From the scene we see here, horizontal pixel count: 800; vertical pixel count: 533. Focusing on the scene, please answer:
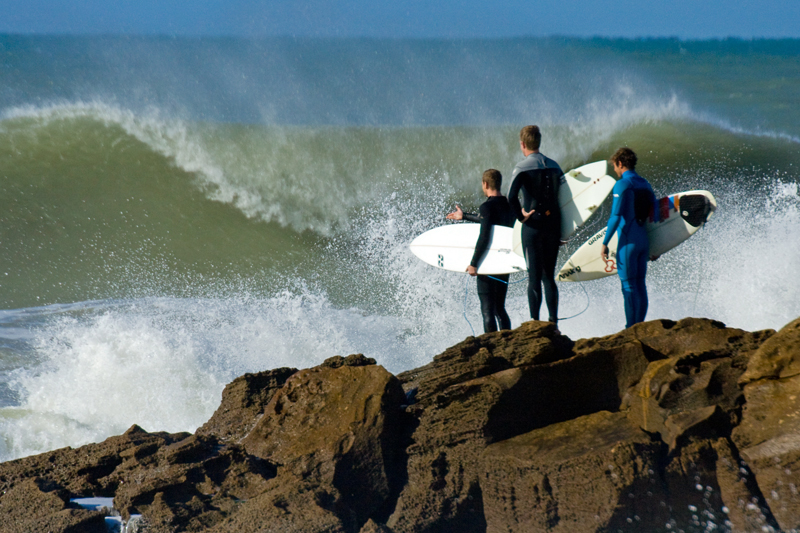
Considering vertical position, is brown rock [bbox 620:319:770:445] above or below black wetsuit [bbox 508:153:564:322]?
below

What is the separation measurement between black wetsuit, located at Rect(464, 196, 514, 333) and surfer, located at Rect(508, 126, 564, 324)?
0.20m

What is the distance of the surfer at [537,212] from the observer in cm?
393

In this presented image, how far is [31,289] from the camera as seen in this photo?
988 centimetres

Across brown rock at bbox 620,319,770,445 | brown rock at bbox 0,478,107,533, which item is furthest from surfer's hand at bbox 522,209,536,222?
brown rock at bbox 0,478,107,533

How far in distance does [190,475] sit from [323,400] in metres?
0.81

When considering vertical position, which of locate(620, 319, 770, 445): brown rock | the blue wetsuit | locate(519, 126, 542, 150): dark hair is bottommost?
locate(620, 319, 770, 445): brown rock

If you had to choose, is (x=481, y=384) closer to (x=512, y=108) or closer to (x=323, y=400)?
(x=323, y=400)

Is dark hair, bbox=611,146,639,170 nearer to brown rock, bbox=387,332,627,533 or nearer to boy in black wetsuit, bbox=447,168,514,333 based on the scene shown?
boy in black wetsuit, bbox=447,168,514,333

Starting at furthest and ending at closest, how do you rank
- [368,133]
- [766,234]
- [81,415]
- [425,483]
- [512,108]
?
[512,108] → [368,133] → [766,234] → [81,415] → [425,483]

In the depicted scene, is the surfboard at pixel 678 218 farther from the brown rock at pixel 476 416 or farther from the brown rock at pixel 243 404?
the brown rock at pixel 243 404

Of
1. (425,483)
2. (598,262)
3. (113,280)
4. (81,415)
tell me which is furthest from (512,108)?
(425,483)

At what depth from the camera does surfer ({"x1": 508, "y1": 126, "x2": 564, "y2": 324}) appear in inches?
155

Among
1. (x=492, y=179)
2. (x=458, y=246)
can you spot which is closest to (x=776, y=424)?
(x=492, y=179)

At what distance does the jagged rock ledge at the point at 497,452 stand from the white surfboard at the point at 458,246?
1.11m
